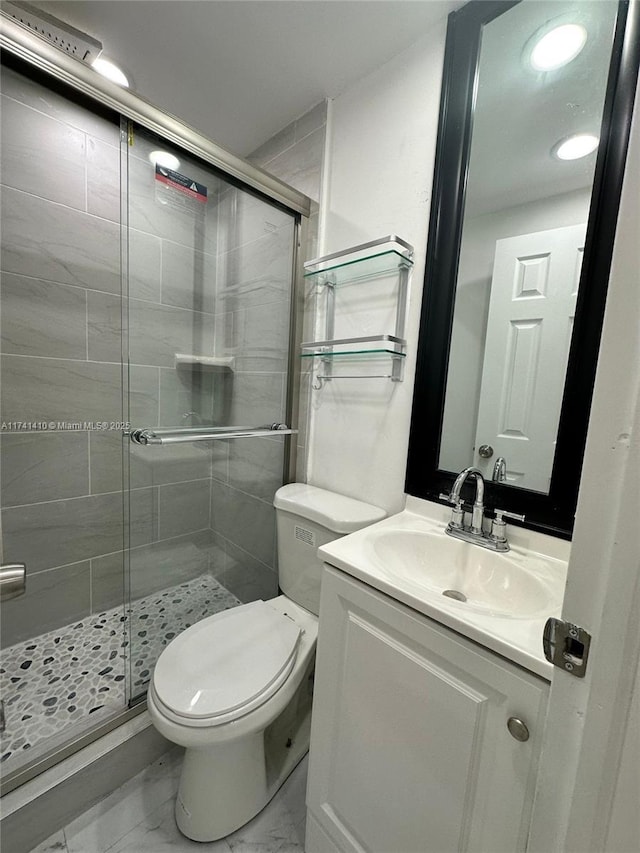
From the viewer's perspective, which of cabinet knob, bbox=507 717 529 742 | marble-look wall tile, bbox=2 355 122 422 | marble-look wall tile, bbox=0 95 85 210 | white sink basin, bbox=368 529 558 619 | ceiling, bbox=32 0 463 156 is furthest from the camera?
marble-look wall tile, bbox=2 355 122 422

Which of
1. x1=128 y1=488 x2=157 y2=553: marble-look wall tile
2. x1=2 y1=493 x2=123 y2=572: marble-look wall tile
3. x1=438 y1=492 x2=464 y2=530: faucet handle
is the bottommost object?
x1=2 y1=493 x2=123 y2=572: marble-look wall tile

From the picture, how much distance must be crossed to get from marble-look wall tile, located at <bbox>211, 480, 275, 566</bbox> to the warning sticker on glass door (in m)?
1.19

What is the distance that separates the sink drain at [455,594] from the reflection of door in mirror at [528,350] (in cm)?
35

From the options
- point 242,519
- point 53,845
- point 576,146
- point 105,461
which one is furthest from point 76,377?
point 576,146

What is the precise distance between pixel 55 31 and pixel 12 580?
161cm

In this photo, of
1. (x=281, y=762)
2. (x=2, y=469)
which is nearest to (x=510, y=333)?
(x=281, y=762)

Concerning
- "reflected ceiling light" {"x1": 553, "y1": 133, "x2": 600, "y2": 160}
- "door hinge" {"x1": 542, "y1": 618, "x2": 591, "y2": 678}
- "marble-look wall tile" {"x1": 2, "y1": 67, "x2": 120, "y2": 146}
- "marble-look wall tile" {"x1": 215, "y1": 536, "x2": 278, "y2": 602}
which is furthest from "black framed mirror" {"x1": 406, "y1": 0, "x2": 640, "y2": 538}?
"marble-look wall tile" {"x1": 2, "y1": 67, "x2": 120, "y2": 146}

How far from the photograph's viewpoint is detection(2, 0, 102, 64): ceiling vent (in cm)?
96

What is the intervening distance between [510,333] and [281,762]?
1570 mm

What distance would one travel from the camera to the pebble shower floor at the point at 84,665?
43.6 inches

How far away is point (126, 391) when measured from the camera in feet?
3.99

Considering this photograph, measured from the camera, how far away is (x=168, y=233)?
1.32m

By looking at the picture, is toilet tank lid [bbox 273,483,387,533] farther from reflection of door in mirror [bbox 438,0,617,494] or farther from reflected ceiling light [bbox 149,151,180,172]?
reflected ceiling light [bbox 149,151,180,172]

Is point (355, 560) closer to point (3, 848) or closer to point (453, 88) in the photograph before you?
point (3, 848)
